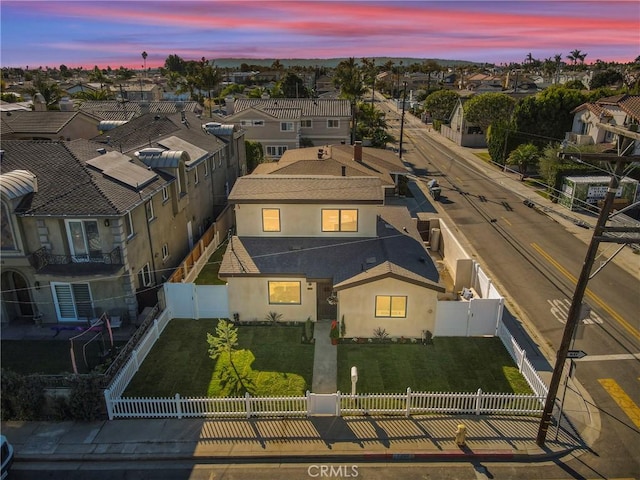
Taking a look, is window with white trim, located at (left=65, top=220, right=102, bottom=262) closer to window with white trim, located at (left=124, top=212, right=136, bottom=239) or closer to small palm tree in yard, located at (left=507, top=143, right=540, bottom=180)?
window with white trim, located at (left=124, top=212, right=136, bottom=239)

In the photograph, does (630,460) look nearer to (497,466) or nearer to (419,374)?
(497,466)

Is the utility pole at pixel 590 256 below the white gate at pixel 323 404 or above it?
above

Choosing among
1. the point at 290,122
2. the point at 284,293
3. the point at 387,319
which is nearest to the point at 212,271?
the point at 284,293

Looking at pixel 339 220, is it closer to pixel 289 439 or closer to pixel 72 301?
pixel 289 439

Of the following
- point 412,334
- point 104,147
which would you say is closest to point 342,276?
point 412,334

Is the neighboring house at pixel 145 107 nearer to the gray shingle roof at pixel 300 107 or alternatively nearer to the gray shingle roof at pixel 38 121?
the gray shingle roof at pixel 300 107

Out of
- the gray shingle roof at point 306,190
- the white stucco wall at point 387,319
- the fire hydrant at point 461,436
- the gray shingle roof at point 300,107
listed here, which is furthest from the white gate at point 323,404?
the gray shingle roof at point 300,107

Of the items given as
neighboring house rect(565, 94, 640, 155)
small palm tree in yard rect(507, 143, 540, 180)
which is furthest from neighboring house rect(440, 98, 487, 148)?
small palm tree in yard rect(507, 143, 540, 180)
